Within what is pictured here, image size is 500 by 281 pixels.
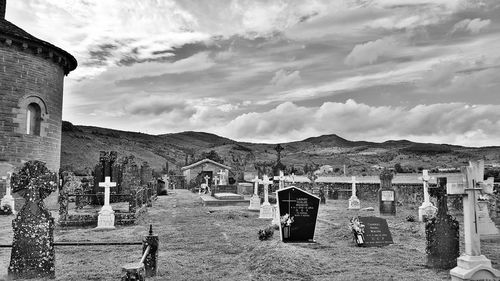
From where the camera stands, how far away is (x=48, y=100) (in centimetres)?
2122

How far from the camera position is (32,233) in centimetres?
706

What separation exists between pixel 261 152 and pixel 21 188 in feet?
390

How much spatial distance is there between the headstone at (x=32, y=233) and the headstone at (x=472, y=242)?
7.10 meters

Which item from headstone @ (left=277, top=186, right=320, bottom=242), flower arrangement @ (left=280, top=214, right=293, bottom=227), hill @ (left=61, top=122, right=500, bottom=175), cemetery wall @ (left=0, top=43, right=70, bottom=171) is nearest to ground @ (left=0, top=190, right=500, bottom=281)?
headstone @ (left=277, top=186, right=320, bottom=242)

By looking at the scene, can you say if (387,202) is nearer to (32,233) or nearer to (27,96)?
(32,233)

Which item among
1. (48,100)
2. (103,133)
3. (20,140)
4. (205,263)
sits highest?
(103,133)

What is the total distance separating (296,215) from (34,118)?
1650 cm

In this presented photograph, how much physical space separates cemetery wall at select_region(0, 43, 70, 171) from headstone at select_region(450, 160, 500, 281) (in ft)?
65.7

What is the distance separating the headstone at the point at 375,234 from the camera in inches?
407

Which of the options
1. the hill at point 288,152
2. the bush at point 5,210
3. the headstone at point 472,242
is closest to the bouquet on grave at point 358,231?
the headstone at point 472,242

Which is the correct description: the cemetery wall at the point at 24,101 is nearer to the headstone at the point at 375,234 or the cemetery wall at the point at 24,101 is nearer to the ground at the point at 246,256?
the ground at the point at 246,256

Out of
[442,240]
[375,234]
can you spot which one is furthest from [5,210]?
[442,240]

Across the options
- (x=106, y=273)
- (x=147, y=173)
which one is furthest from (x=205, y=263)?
(x=147, y=173)

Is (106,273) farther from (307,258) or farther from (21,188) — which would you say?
(307,258)
